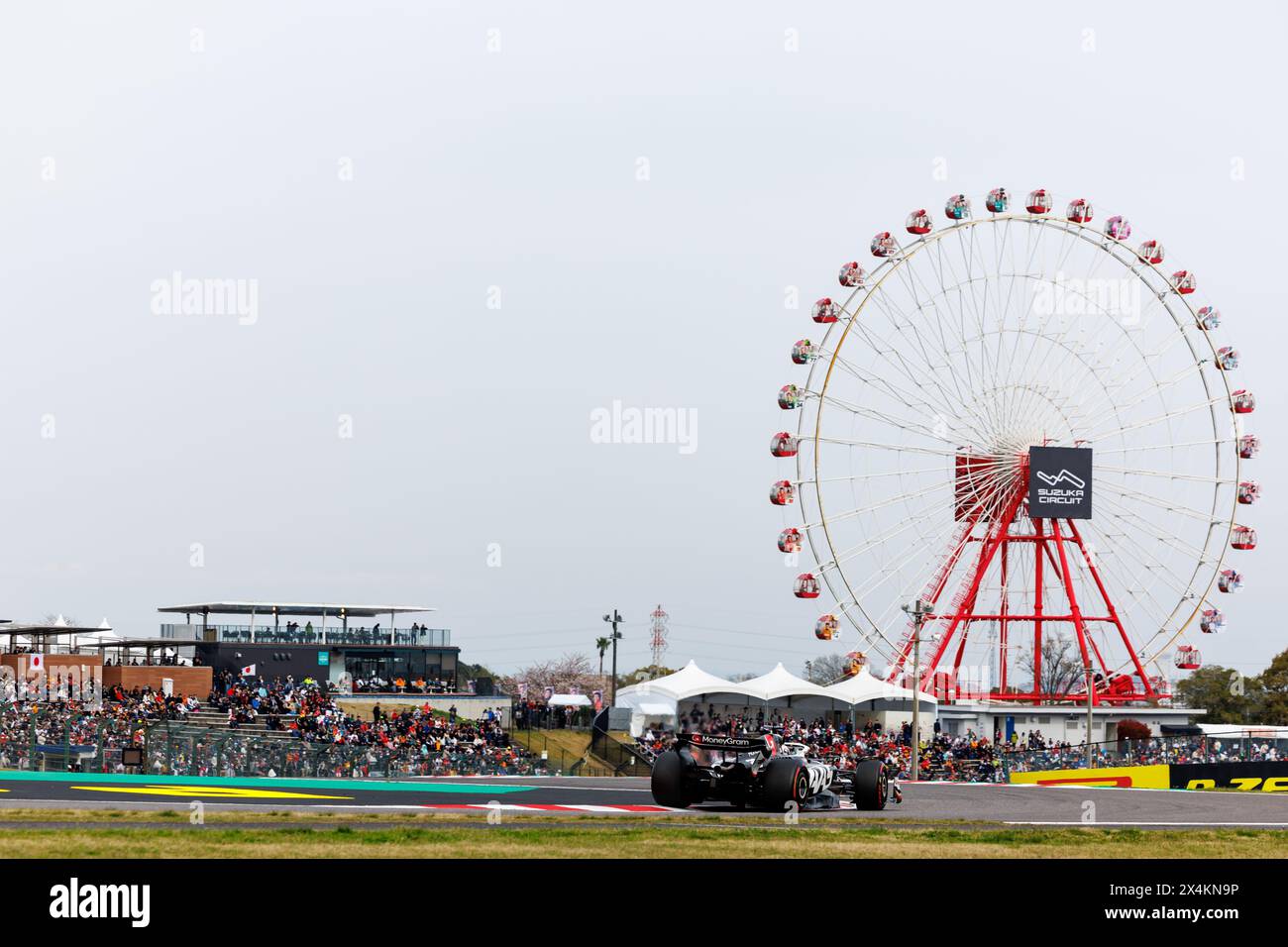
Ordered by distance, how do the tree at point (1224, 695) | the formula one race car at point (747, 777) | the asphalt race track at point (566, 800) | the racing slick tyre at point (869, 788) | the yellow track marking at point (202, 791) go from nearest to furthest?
the asphalt race track at point (566, 800) < the formula one race car at point (747, 777) < the yellow track marking at point (202, 791) < the racing slick tyre at point (869, 788) < the tree at point (1224, 695)

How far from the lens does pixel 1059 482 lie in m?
65.9

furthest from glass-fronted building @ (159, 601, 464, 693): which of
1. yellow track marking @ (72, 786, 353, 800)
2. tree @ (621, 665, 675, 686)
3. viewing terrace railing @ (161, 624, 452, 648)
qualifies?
tree @ (621, 665, 675, 686)

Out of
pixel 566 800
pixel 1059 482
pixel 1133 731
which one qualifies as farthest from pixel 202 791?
pixel 1133 731

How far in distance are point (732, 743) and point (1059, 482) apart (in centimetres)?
4168

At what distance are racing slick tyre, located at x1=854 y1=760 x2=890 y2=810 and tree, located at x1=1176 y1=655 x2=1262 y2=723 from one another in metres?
81.5

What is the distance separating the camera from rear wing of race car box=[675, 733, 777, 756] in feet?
89.9

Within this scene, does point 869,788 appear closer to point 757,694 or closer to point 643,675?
point 757,694

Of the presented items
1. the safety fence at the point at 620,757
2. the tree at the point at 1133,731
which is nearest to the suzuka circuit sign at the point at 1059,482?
the tree at the point at 1133,731

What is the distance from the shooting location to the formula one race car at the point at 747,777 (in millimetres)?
26594

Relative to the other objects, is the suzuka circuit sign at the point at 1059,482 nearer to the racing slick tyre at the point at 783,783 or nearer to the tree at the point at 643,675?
the racing slick tyre at the point at 783,783

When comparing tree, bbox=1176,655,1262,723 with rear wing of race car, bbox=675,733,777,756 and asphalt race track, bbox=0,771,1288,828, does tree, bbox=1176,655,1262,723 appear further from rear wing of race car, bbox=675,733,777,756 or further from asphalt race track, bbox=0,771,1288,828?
rear wing of race car, bbox=675,733,777,756
